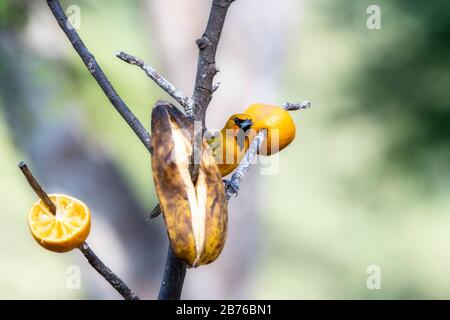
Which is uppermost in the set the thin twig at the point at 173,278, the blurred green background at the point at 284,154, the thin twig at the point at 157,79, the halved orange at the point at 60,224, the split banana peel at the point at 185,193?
the thin twig at the point at 157,79

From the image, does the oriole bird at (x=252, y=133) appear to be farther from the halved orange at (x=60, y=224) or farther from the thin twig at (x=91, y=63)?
the halved orange at (x=60, y=224)

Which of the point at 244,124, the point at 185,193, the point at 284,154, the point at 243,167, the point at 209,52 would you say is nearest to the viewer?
the point at 185,193

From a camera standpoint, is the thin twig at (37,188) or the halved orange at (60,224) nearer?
the thin twig at (37,188)

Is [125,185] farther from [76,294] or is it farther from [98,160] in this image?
[76,294]

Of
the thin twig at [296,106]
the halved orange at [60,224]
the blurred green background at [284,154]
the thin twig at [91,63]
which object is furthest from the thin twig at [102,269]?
the blurred green background at [284,154]

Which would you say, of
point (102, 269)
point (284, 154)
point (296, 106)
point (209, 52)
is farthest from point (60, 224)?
point (284, 154)

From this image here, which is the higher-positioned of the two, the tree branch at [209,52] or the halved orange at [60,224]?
the tree branch at [209,52]

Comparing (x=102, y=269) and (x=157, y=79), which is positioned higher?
Result: (x=157, y=79)

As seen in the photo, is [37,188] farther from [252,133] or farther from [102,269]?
[252,133]
